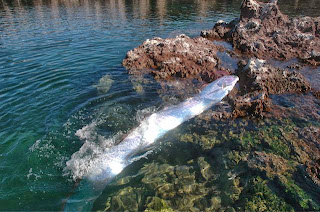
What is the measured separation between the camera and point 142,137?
7.76m

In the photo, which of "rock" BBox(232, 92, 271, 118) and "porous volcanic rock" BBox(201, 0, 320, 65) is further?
"porous volcanic rock" BBox(201, 0, 320, 65)

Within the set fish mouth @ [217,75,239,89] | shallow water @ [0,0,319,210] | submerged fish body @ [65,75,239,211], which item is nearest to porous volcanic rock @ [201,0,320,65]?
shallow water @ [0,0,319,210]

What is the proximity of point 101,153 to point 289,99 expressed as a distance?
337 inches

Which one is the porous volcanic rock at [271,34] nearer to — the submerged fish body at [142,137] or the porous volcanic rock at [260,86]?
the porous volcanic rock at [260,86]

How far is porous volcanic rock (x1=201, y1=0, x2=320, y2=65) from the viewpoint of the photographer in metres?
15.5

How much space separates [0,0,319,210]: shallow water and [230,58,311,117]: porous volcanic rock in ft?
11.9

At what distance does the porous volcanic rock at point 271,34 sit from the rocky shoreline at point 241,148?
1344mm

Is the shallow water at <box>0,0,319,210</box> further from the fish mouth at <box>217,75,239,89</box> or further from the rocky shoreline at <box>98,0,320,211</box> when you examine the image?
the fish mouth at <box>217,75,239,89</box>

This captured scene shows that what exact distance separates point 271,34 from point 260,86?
1015 cm

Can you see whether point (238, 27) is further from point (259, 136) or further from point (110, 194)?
point (110, 194)

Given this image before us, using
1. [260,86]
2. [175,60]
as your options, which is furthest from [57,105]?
[260,86]

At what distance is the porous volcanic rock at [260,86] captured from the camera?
8.95 m

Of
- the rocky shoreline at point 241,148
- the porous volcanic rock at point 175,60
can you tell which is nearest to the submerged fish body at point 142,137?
the rocky shoreline at point 241,148

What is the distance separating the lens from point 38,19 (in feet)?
97.0
